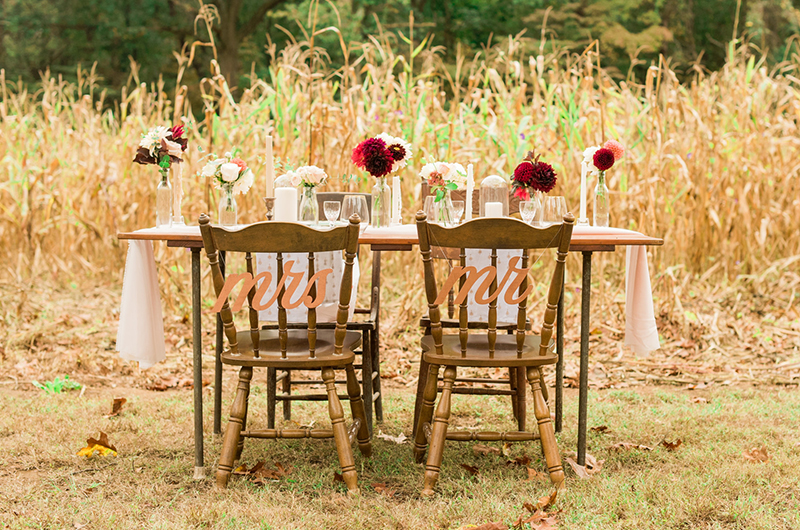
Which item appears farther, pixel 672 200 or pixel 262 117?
pixel 262 117

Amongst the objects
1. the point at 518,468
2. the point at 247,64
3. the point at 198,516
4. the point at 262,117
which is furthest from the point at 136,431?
the point at 247,64

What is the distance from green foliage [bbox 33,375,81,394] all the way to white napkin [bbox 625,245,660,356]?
2.50m

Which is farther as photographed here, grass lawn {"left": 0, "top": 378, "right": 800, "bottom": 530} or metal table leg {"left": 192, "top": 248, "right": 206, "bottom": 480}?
metal table leg {"left": 192, "top": 248, "right": 206, "bottom": 480}

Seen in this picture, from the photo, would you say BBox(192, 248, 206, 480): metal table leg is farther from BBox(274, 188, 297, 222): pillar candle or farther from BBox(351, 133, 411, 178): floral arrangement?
BBox(351, 133, 411, 178): floral arrangement

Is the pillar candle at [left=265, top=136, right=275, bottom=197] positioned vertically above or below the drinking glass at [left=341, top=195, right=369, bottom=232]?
above

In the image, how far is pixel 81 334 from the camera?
14.6ft

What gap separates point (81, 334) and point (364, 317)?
1662 millimetres

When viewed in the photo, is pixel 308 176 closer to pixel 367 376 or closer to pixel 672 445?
pixel 367 376

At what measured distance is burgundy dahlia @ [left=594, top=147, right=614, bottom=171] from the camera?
9.37 feet

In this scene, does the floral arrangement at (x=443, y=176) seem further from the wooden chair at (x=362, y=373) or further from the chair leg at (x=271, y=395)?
the chair leg at (x=271, y=395)

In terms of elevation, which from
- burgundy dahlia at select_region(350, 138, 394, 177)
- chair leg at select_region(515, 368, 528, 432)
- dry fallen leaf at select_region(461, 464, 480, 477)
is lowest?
dry fallen leaf at select_region(461, 464, 480, 477)

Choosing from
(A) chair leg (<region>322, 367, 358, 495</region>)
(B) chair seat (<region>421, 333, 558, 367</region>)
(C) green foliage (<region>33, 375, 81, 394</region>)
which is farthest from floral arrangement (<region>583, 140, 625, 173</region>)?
(C) green foliage (<region>33, 375, 81, 394</region>)

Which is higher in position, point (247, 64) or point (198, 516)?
point (247, 64)

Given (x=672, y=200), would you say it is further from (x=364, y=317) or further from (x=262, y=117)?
(x=262, y=117)
